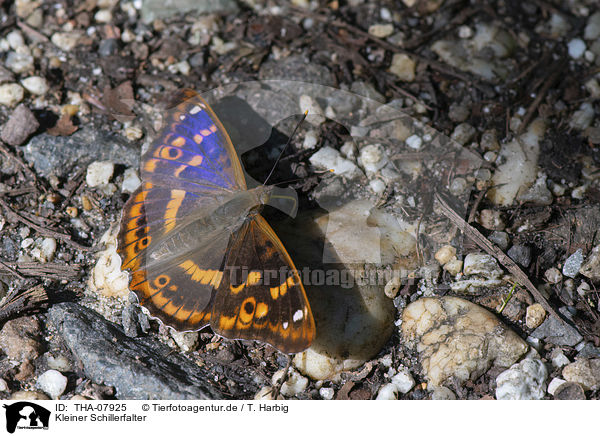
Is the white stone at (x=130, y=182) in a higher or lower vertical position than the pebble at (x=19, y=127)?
lower

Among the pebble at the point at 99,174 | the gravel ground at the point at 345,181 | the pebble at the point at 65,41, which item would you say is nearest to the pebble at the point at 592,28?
the gravel ground at the point at 345,181

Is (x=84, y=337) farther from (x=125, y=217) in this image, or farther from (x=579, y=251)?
(x=579, y=251)

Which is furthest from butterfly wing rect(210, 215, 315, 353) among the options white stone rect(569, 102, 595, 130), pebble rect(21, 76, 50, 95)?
white stone rect(569, 102, 595, 130)

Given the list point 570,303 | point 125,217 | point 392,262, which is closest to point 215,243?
point 125,217

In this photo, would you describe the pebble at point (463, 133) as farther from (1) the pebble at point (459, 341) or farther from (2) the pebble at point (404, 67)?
(1) the pebble at point (459, 341)

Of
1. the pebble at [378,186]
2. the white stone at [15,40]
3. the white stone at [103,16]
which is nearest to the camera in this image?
the pebble at [378,186]

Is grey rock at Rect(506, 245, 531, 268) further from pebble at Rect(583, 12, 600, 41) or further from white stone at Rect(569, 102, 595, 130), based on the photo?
pebble at Rect(583, 12, 600, 41)

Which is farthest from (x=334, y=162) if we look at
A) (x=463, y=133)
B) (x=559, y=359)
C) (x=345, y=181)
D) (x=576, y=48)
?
(x=576, y=48)
